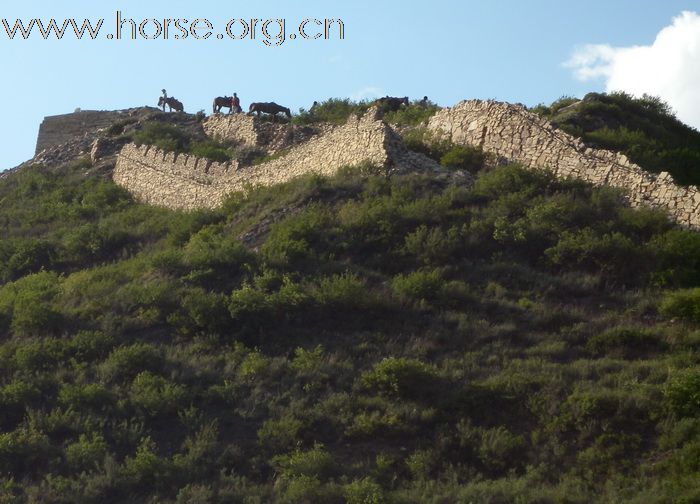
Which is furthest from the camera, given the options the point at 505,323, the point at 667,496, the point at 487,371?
the point at 505,323

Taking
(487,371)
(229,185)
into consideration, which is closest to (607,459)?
(487,371)

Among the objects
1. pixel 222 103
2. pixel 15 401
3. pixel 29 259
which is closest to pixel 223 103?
pixel 222 103

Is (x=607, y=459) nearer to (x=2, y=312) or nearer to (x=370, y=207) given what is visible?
(x=370, y=207)

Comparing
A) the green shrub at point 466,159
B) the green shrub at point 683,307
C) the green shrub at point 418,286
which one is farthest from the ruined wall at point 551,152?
the green shrub at point 418,286

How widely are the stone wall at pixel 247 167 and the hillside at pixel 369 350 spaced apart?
56 cm

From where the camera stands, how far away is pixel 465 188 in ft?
83.0

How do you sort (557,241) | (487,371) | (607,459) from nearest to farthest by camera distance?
(607,459) < (487,371) < (557,241)

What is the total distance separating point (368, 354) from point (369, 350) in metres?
0.21

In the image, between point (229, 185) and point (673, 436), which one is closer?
point (673, 436)

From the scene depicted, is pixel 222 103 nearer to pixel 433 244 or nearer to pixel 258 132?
pixel 258 132

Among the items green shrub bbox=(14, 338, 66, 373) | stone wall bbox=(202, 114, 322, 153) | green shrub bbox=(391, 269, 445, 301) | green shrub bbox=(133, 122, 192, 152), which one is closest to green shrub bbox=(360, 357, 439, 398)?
A: green shrub bbox=(391, 269, 445, 301)

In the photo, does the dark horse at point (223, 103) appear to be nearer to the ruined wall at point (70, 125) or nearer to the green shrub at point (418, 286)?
the ruined wall at point (70, 125)

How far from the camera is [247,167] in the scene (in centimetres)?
2978

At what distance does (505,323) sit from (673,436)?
4341mm
